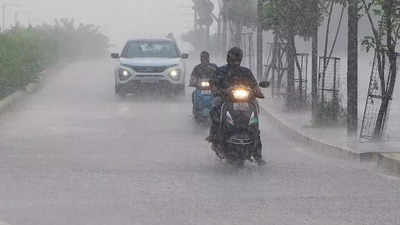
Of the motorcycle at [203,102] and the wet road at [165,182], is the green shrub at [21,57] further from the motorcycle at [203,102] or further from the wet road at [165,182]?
the motorcycle at [203,102]

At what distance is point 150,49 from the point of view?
1265 inches

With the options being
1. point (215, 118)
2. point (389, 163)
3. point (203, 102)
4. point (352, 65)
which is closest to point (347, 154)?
point (389, 163)

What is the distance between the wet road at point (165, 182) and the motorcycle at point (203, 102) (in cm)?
31

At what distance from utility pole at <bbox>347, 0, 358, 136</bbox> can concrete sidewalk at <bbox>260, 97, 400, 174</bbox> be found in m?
0.29

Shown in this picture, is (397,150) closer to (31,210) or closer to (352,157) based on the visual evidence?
(352,157)

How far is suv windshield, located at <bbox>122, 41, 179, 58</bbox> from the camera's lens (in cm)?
3189

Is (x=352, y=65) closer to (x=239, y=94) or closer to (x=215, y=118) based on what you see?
(x=215, y=118)

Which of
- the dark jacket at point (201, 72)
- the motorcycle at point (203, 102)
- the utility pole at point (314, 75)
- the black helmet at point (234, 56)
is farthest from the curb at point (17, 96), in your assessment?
the black helmet at point (234, 56)

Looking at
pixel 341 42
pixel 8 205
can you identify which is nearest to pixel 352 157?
pixel 8 205

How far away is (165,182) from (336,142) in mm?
4498

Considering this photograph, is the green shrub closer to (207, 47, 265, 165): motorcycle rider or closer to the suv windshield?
the suv windshield

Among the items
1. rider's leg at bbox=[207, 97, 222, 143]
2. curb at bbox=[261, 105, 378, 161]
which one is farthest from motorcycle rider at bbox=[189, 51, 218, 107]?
rider's leg at bbox=[207, 97, 222, 143]

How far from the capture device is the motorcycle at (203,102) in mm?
21594

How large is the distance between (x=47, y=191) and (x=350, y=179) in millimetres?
3548
